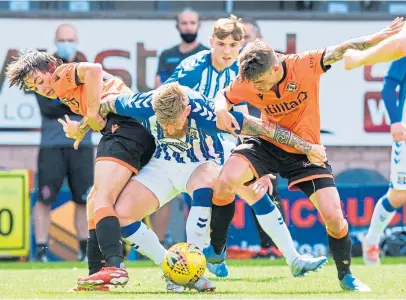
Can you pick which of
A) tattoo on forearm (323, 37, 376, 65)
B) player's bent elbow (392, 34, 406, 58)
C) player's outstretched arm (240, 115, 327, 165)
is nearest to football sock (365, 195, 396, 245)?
player's outstretched arm (240, 115, 327, 165)

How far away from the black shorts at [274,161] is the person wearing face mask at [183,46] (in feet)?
13.8

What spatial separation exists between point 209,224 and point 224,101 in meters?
1.01

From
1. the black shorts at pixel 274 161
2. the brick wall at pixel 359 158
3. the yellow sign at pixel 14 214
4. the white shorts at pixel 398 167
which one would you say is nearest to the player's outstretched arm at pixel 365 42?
the black shorts at pixel 274 161

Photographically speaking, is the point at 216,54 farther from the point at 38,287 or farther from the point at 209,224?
the point at 38,287

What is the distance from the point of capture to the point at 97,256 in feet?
26.2

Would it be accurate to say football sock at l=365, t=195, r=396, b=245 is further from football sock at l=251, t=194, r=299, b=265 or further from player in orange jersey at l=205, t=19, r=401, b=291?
player in orange jersey at l=205, t=19, r=401, b=291

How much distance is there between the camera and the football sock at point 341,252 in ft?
24.8

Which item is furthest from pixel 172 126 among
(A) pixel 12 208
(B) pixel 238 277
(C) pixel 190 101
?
(A) pixel 12 208

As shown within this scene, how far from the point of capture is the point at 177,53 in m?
12.4

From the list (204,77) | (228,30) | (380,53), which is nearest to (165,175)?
(204,77)

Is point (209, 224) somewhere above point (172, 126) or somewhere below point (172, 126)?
below

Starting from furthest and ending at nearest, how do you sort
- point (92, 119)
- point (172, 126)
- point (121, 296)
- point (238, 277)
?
point (238, 277) → point (92, 119) → point (172, 126) → point (121, 296)

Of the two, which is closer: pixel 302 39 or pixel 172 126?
pixel 172 126

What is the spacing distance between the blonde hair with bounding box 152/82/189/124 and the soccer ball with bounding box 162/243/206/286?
0.86 meters
